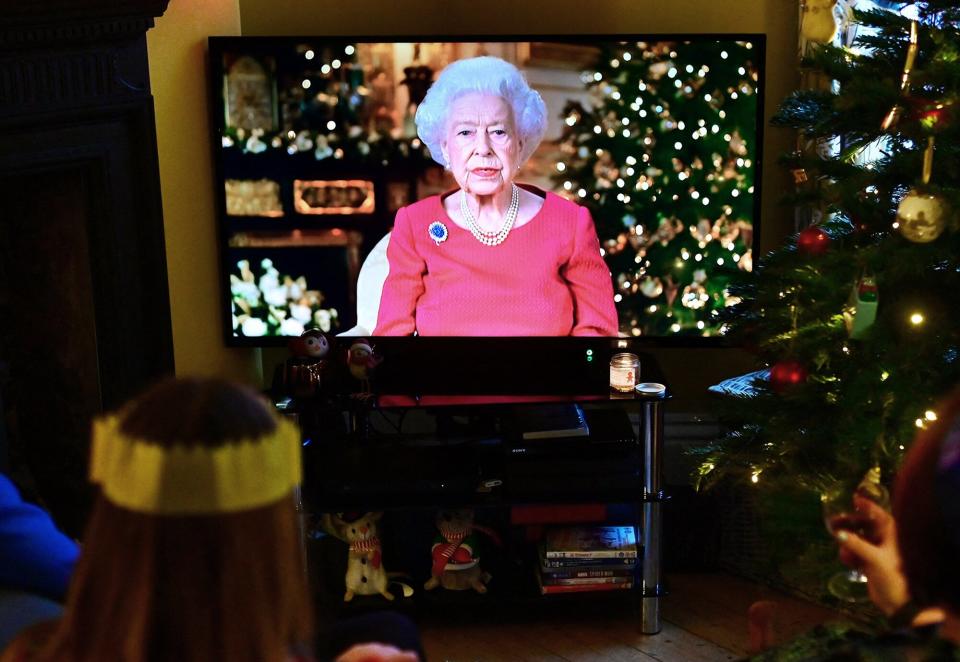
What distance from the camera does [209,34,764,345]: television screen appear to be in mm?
3148

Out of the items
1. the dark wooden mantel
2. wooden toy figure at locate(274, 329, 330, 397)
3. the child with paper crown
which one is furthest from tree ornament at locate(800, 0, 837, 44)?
the child with paper crown

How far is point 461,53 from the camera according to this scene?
10.3 feet

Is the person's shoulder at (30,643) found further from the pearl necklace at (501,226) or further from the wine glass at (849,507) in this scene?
the pearl necklace at (501,226)

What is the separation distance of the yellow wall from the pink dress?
0.52m

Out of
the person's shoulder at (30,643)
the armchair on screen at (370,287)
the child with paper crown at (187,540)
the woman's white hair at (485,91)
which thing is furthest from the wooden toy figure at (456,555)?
the child with paper crown at (187,540)

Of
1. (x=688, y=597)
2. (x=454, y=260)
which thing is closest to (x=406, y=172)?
(x=454, y=260)

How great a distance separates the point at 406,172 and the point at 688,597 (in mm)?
1425

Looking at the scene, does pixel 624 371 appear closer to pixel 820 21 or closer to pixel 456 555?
pixel 456 555

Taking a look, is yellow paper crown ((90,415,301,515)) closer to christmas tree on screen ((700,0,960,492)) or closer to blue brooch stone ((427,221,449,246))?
christmas tree on screen ((700,0,960,492))

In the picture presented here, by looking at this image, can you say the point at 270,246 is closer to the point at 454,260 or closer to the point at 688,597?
the point at 454,260

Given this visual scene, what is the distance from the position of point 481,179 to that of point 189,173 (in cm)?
80

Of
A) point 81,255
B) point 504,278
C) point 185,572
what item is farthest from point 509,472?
point 185,572

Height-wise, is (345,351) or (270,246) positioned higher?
(270,246)

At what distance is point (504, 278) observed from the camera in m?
3.23
